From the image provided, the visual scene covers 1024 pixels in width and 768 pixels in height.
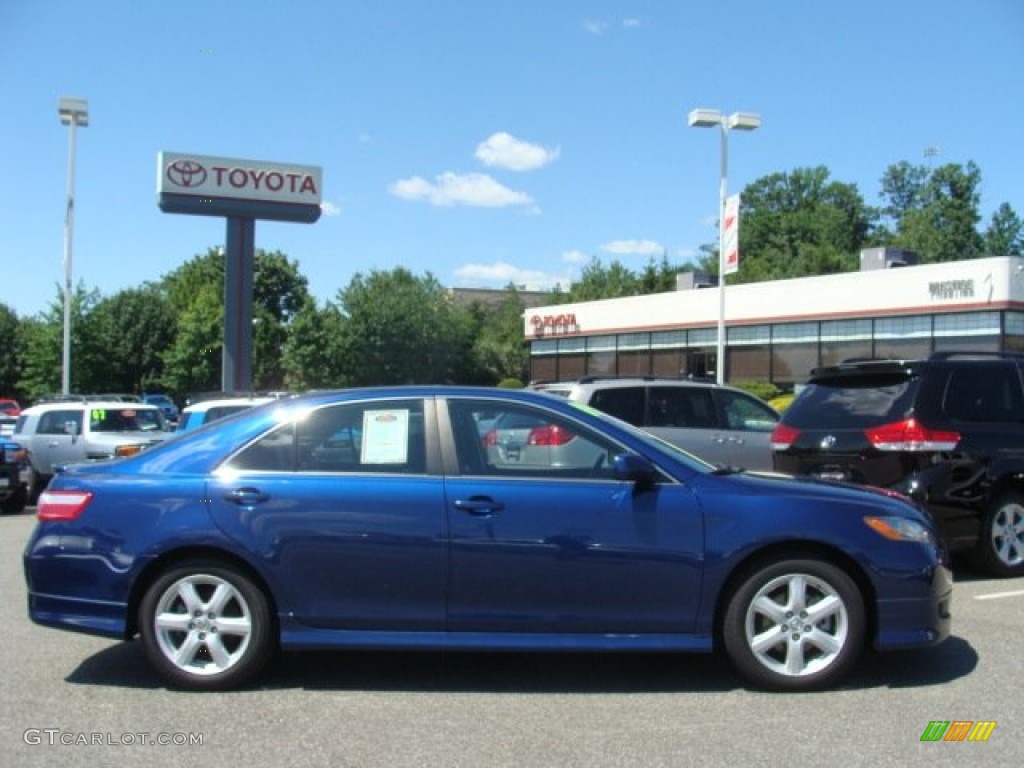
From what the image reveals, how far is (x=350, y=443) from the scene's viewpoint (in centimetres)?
538

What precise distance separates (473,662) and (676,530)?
5.17 feet

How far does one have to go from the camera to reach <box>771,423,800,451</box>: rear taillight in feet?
28.3

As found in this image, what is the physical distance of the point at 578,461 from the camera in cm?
531

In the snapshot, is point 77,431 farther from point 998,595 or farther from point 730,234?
point 730,234

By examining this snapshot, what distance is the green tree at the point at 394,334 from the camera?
51.4m

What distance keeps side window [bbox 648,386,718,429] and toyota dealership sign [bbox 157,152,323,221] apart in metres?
23.0

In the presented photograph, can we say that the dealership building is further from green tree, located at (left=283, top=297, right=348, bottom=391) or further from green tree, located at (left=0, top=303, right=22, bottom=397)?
green tree, located at (left=0, top=303, right=22, bottom=397)

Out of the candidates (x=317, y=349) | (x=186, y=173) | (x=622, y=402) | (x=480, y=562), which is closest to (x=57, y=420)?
(x=622, y=402)

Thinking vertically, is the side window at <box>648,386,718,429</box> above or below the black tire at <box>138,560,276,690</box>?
above

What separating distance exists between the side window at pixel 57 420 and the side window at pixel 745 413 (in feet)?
34.0

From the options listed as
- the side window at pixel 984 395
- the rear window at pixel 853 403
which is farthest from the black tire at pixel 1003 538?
the rear window at pixel 853 403

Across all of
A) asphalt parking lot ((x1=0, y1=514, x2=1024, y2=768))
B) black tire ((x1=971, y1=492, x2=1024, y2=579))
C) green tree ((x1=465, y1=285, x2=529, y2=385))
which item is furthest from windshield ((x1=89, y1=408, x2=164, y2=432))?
green tree ((x1=465, y1=285, x2=529, y2=385))

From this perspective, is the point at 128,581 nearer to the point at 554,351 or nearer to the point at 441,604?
the point at 441,604

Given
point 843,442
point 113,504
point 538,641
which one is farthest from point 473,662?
point 843,442
